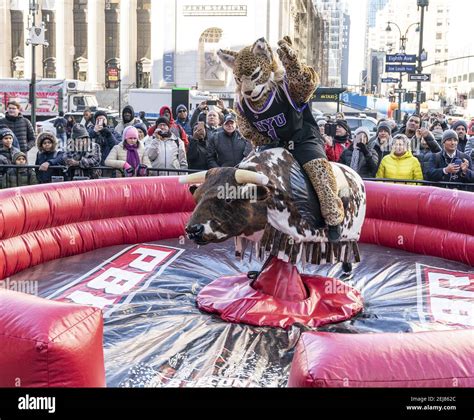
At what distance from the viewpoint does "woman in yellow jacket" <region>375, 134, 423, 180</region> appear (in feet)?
33.2

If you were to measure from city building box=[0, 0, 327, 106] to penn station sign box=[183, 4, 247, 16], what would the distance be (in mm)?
76

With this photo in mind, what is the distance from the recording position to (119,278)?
737 centimetres

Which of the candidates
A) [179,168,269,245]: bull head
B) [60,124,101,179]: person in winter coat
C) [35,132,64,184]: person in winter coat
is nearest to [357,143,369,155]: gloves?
[60,124,101,179]: person in winter coat

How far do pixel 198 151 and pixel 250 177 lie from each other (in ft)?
18.1

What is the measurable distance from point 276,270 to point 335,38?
188646 millimetres

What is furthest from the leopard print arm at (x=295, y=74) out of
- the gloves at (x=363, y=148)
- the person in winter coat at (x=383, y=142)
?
the person in winter coat at (x=383, y=142)

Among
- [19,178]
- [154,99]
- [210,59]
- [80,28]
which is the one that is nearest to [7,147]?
[19,178]

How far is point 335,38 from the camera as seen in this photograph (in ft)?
614

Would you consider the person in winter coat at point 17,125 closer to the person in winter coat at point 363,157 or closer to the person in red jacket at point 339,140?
the person in red jacket at point 339,140

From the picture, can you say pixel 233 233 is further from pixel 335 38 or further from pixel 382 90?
pixel 335 38

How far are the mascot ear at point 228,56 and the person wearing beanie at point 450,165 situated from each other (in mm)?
4568

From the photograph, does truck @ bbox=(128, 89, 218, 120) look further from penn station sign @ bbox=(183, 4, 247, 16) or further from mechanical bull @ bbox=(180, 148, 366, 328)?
mechanical bull @ bbox=(180, 148, 366, 328)
